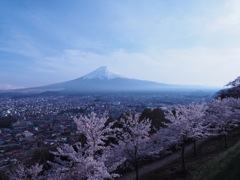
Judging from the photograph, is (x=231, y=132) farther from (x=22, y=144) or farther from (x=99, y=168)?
(x=22, y=144)

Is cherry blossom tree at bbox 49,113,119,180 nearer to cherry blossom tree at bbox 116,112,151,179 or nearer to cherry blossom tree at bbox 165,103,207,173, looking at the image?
cherry blossom tree at bbox 116,112,151,179

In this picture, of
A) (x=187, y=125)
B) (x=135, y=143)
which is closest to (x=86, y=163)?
(x=135, y=143)

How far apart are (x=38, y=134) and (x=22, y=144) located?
7.72 m

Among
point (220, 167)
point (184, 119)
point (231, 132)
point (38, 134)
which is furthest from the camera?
point (38, 134)

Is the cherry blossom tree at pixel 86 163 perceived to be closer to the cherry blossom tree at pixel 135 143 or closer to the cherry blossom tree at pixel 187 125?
the cherry blossom tree at pixel 135 143

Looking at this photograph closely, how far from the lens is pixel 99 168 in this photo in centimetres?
767

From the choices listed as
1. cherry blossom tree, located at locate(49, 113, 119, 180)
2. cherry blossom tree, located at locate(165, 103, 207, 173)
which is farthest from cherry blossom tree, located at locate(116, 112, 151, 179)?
cherry blossom tree, located at locate(49, 113, 119, 180)

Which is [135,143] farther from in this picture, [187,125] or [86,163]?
[86,163]

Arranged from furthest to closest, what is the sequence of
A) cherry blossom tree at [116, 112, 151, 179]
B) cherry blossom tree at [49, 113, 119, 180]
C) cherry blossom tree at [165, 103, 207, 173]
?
cherry blossom tree at [165, 103, 207, 173] < cherry blossom tree at [116, 112, 151, 179] < cherry blossom tree at [49, 113, 119, 180]

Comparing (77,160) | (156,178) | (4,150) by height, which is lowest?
(4,150)

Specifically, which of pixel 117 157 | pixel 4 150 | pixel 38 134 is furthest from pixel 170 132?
pixel 38 134

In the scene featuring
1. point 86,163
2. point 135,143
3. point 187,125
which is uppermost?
point 187,125

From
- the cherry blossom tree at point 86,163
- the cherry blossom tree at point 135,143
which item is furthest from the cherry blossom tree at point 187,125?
the cherry blossom tree at point 86,163

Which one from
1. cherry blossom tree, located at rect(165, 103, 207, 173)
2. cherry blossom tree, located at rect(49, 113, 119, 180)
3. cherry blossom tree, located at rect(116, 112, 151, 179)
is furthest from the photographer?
cherry blossom tree, located at rect(165, 103, 207, 173)
